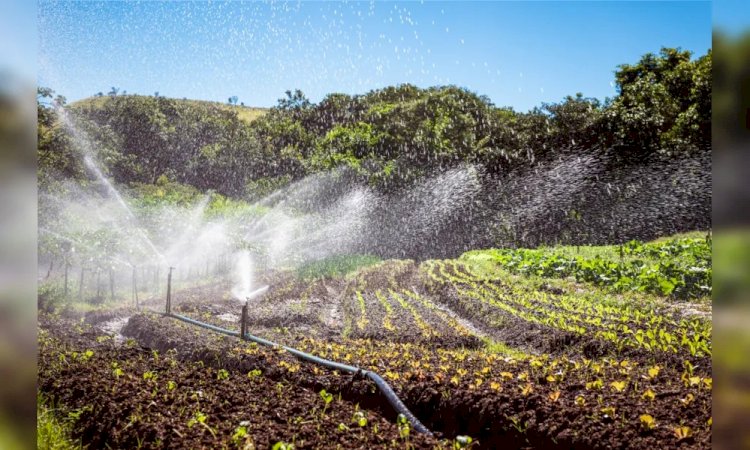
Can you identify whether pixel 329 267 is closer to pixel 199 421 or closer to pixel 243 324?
pixel 243 324

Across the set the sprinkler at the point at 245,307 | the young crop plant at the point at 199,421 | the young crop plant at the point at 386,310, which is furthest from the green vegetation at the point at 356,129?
the young crop plant at the point at 199,421

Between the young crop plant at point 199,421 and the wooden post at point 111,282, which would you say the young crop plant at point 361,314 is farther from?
the young crop plant at point 199,421

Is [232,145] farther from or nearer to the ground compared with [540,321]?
farther from the ground

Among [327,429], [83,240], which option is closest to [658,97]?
[327,429]

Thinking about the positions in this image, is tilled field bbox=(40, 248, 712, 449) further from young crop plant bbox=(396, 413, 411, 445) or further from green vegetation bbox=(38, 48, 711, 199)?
green vegetation bbox=(38, 48, 711, 199)

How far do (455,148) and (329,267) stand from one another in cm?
468

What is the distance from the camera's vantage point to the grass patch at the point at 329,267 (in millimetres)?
8086

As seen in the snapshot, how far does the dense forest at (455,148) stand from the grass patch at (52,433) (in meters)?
2.77

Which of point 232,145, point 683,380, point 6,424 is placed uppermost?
point 232,145

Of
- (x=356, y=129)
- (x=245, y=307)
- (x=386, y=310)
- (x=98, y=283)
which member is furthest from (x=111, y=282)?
(x=356, y=129)

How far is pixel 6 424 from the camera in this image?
1.90 m

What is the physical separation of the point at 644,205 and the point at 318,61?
8.08 m

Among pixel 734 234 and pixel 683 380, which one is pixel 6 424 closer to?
pixel 734 234

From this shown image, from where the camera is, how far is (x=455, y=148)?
39.2 ft
